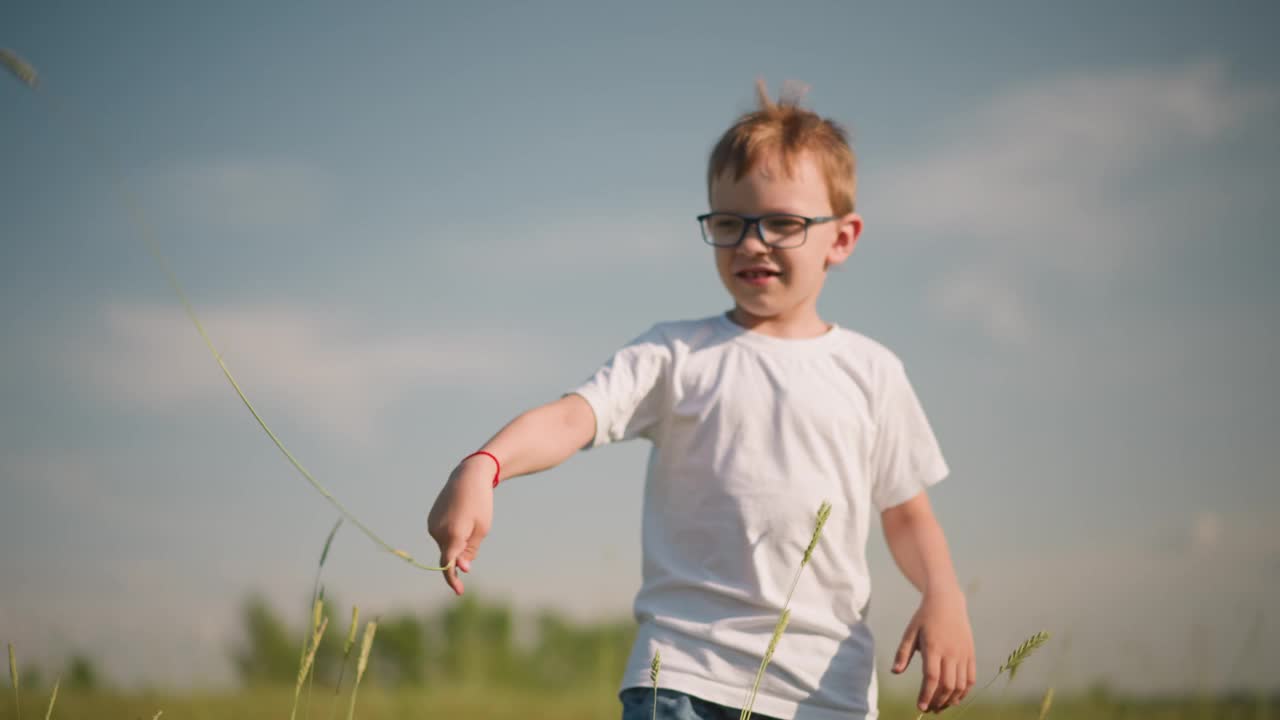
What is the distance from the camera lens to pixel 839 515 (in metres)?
2.82

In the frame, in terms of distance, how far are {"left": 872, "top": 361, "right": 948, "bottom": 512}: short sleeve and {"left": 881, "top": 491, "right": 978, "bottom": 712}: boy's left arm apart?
0.16 ft

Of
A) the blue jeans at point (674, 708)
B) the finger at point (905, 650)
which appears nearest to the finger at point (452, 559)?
the blue jeans at point (674, 708)

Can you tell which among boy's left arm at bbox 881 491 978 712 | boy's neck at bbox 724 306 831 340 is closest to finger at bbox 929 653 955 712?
boy's left arm at bbox 881 491 978 712

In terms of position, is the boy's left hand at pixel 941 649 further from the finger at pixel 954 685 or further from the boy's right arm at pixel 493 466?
the boy's right arm at pixel 493 466

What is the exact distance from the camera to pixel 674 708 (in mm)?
2523

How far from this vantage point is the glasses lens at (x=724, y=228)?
2816mm

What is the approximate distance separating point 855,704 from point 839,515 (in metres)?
0.51

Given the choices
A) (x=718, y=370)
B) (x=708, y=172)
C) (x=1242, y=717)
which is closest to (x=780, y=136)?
(x=708, y=172)

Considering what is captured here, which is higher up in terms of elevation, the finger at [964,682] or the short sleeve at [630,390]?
the short sleeve at [630,390]

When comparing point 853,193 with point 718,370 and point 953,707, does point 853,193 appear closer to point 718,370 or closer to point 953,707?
point 718,370

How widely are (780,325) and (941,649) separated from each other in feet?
3.30

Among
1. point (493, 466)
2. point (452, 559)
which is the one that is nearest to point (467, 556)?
point (452, 559)

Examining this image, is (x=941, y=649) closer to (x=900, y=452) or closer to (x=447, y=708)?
(x=900, y=452)

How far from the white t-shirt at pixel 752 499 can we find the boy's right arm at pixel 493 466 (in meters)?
0.10
